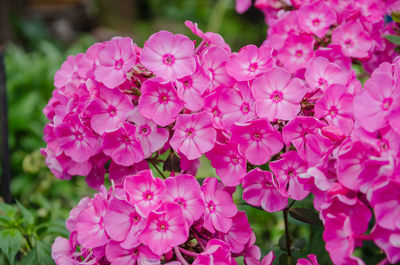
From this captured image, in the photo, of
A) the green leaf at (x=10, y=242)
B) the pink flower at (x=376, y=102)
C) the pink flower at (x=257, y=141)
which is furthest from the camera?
the green leaf at (x=10, y=242)

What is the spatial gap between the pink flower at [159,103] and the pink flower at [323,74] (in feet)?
0.71

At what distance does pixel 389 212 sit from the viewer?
54 cm

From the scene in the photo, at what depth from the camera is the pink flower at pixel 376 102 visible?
0.57 meters

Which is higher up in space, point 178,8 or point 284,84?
point 284,84

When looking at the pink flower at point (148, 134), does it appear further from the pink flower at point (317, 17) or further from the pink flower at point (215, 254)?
the pink flower at point (317, 17)

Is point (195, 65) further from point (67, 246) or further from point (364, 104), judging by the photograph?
point (67, 246)

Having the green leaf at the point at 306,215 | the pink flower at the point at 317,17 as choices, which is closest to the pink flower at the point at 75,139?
the green leaf at the point at 306,215

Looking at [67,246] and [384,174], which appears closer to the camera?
[384,174]

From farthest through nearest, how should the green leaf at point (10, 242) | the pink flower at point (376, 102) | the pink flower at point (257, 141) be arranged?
1. the green leaf at point (10, 242)
2. the pink flower at point (257, 141)
3. the pink flower at point (376, 102)

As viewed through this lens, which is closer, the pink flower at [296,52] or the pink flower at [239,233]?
the pink flower at [239,233]

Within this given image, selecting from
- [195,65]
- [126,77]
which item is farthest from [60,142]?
[195,65]

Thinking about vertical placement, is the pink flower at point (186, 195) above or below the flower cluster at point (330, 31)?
below

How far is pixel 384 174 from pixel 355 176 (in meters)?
0.05

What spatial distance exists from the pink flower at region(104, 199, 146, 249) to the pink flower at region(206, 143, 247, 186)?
0.15 metres
